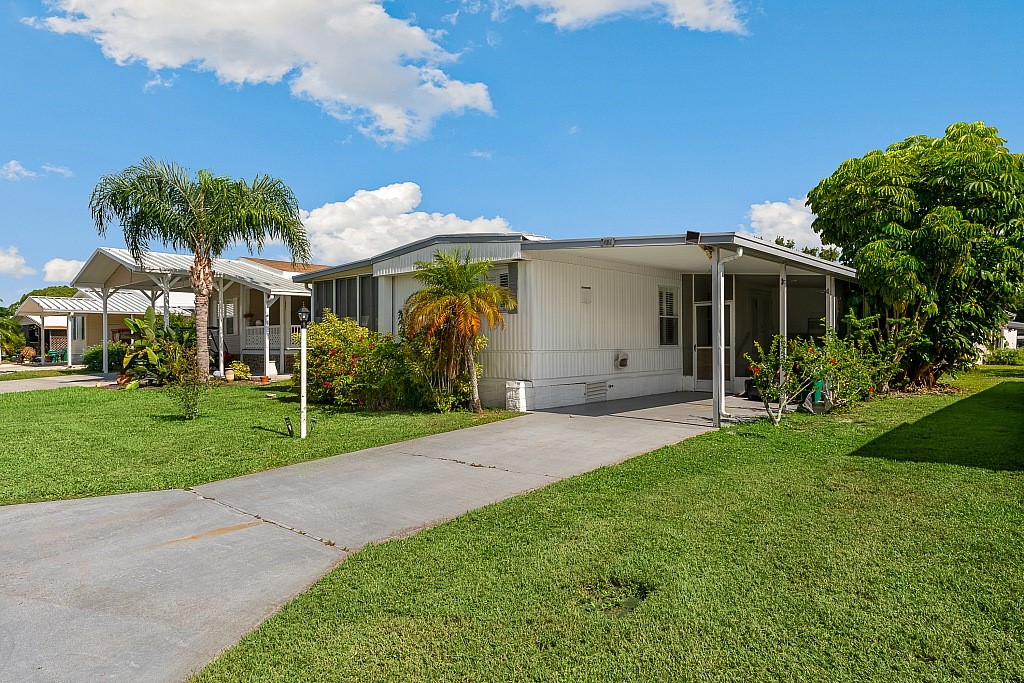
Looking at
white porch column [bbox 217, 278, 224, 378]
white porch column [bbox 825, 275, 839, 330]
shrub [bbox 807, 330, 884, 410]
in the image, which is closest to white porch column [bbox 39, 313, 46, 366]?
white porch column [bbox 217, 278, 224, 378]

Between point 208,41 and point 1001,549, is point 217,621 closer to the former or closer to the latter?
point 1001,549

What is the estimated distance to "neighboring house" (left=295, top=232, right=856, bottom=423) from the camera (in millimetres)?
10930

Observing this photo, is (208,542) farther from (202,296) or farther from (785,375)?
(202,296)

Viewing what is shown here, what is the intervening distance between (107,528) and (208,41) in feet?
29.9

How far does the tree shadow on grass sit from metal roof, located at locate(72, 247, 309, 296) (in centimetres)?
1583

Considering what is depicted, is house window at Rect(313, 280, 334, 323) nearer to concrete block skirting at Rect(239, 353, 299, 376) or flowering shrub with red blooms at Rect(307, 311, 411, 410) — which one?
flowering shrub with red blooms at Rect(307, 311, 411, 410)

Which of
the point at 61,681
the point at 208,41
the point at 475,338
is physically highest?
the point at 208,41

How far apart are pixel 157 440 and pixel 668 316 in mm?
10233

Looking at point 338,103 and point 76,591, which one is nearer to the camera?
point 76,591

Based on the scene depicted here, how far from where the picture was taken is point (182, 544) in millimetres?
5109

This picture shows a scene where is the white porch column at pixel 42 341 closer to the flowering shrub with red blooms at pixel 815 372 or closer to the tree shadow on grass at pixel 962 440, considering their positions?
the flowering shrub with red blooms at pixel 815 372

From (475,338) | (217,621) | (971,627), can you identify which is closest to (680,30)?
(475,338)

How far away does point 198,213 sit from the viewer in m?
16.9

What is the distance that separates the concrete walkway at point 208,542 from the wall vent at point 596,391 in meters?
3.61
